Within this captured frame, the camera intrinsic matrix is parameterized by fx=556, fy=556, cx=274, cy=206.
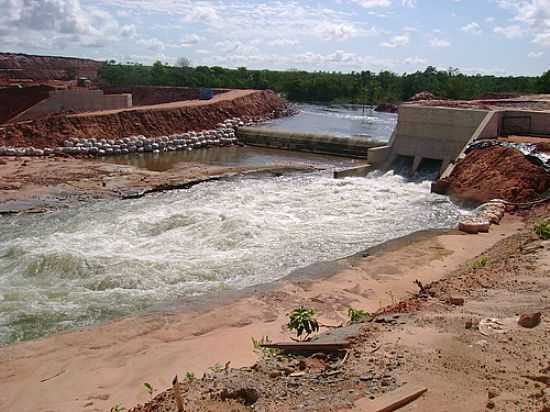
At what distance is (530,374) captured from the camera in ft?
16.9

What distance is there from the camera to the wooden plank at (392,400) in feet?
15.6

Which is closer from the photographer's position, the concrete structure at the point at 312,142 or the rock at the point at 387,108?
the concrete structure at the point at 312,142

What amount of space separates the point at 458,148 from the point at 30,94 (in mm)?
24030

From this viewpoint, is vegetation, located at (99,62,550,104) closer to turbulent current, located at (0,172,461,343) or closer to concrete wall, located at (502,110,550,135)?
concrete wall, located at (502,110,550,135)

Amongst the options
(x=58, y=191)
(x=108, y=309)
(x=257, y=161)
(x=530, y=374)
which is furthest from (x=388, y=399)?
(x=257, y=161)

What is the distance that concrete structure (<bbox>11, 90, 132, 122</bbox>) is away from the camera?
31.6 metres

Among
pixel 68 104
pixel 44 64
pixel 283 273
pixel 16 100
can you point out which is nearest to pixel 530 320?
pixel 283 273

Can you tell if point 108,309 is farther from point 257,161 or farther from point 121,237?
point 257,161

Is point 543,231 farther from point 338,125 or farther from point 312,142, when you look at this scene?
point 338,125

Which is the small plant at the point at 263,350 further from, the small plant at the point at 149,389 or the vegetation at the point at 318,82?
the vegetation at the point at 318,82

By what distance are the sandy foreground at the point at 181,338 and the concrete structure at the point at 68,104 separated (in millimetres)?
25224

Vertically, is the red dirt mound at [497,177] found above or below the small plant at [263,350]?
above

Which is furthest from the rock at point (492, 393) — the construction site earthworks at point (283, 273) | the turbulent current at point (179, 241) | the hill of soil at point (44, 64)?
the hill of soil at point (44, 64)

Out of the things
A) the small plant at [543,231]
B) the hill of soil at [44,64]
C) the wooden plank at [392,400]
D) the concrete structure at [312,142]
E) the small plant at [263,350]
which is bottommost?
the small plant at [263,350]
